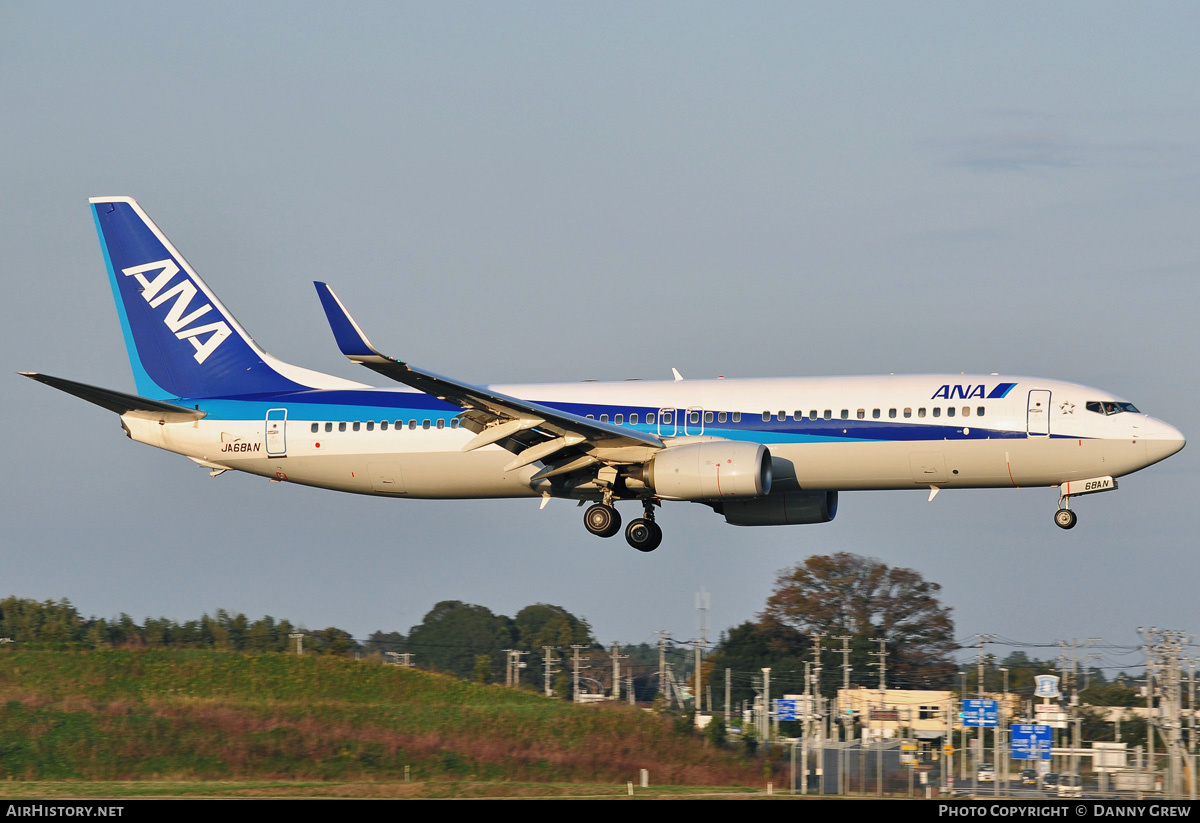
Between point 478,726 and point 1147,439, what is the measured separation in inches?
815

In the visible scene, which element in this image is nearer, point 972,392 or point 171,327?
point 972,392

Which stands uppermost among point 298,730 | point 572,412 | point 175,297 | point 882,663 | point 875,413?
point 175,297

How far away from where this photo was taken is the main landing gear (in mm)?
38562

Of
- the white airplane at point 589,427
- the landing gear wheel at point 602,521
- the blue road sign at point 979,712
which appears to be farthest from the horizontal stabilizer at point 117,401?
the blue road sign at point 979,712

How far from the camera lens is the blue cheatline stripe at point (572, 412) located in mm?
35094

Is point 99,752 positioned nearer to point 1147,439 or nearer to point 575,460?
point 575,460

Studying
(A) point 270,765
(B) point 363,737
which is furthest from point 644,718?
(A) point 270,765

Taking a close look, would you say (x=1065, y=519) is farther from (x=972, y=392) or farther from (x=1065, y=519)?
(x=972, y=392)

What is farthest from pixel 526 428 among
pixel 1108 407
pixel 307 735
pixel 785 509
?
pixel 1108 407

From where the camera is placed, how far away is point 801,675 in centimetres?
7975

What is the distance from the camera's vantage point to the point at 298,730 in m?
40.8

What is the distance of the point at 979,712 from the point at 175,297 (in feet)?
97.6

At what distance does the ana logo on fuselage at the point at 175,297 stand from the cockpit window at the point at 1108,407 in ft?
82.2

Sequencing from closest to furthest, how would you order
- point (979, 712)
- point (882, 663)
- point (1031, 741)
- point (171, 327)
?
1. point (171, 327)
2. point (1031, 741)
3. point (979, 712)
4. point (882, 663)
